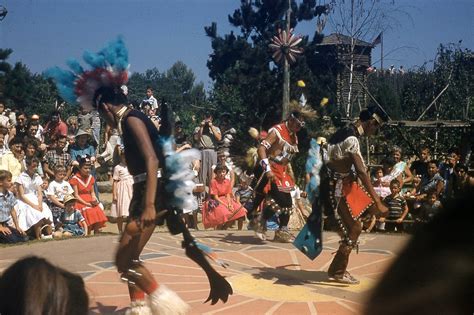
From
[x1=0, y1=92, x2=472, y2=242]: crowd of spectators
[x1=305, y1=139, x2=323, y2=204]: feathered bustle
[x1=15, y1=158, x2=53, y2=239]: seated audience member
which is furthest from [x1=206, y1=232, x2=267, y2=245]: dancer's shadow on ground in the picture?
[x1=15, y1=158, x2=53, y2=239]: seated audience member

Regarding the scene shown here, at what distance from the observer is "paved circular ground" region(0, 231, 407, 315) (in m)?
4.62

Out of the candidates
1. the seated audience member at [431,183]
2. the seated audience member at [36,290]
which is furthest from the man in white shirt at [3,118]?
the seated audience member at [36,290]

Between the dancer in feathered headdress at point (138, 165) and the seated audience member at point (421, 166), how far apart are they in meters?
5.71

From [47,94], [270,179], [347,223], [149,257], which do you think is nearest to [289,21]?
[270,179]

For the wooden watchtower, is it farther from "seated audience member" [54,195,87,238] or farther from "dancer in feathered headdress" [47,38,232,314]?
"dancer in feathered headdress" [47,38,232,314]

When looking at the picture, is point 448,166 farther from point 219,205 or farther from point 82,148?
point 82,148

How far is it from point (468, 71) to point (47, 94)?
7.55m

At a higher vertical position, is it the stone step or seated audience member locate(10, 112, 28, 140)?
seated audience member locate(10, 112, 28, 140)

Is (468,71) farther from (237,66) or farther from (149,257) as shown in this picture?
(149,257)

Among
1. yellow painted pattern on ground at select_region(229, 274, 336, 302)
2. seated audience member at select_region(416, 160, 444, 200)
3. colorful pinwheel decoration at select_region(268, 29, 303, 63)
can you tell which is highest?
colorful pinwheel decoration at select_region(268, 29, 303, 63)

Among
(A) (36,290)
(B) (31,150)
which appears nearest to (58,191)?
(B) (31,150)

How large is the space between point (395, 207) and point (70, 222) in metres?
4.26

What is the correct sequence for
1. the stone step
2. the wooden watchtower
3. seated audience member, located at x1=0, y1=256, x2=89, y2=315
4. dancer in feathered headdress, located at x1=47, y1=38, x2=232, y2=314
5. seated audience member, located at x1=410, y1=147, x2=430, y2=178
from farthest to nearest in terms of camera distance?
the stone step → the wooden watchtower → seated audience member, located at x1=410, y1=147, x2=430, y2=178 → dancer in feathered headdress, located at x1=47, y1=38, x2=232, y2=314 → seated audience member, located at x1=0, y1=256, x2=89, y2=315

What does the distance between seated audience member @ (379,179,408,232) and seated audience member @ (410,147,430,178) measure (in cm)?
70
